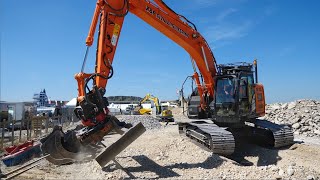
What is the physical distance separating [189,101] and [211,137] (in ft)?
8.87

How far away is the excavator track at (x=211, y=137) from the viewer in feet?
27.4

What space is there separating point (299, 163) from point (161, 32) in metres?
5.24

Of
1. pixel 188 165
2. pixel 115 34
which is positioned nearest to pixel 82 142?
pixel 188 165

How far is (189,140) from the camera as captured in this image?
33.7 feet

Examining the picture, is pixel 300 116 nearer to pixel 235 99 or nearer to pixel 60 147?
pixel 235 99

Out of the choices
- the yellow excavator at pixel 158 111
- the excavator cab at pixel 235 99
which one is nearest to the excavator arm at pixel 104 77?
the excavator cab at pixel 235 99

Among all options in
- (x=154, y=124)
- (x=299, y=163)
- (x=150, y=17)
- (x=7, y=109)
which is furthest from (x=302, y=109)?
(x=7, y=109)

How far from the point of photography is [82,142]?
704 centimetres

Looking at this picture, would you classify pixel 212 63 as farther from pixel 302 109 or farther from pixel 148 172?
pixel 302 109

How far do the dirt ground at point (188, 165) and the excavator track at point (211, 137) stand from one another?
0.71 ft

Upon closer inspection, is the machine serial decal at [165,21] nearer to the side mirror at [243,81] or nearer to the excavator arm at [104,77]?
the excavator arm at [104,77]

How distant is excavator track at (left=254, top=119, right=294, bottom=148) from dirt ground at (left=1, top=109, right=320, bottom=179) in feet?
0.71

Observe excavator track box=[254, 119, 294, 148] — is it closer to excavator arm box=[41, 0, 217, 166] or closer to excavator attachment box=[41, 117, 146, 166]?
excavator arm box=[41, 0, 217, 166]

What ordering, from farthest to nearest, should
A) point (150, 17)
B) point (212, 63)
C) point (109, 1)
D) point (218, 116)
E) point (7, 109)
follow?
point (7, 109) < point (212, 63) < point (218, 116) < point (150, 17) < point (109, 1)
